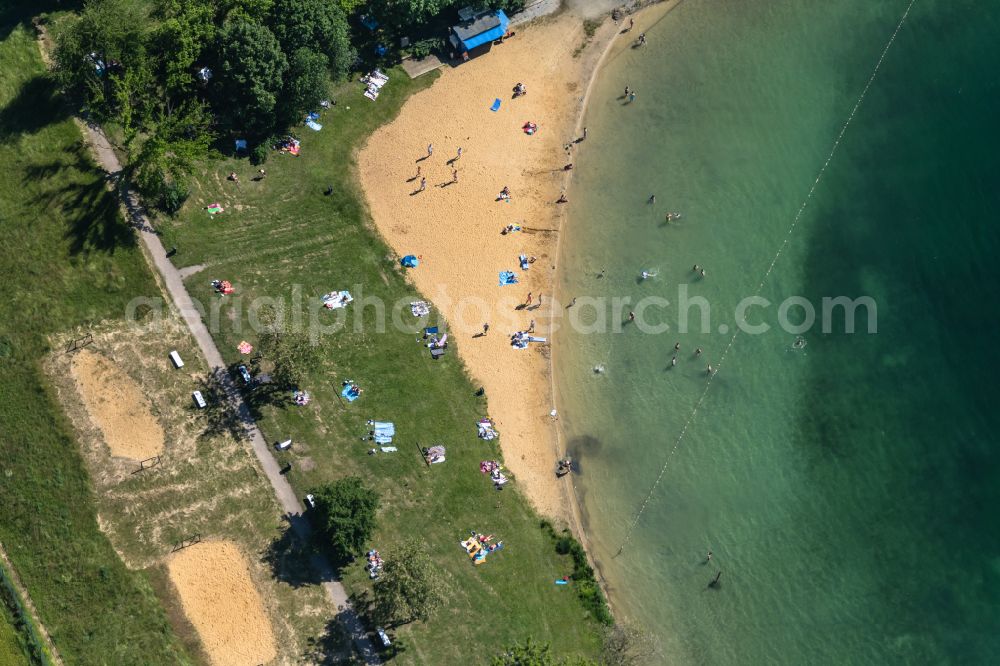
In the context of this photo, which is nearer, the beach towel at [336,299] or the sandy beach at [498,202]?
the beach towel at [336,299]

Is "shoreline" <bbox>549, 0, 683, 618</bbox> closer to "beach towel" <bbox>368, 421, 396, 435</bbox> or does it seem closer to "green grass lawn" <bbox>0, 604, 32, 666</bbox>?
"beach towel" <bbox>368, 421, 396, 435</bbox>

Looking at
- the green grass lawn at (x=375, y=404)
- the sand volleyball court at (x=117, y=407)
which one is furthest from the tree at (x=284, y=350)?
the sand volleyball court at (x=117, y=407)

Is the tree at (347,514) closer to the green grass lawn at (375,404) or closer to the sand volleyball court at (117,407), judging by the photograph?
the green grass lawn at (375,404)

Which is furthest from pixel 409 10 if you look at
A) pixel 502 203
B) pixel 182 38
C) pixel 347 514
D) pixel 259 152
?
pixel 347 514

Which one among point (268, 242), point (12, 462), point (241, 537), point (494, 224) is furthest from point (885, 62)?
point (12, 462)

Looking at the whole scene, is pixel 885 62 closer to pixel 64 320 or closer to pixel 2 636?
pixel 64 320

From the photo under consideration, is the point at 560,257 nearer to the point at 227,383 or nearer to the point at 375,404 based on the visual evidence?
the point at 375,404

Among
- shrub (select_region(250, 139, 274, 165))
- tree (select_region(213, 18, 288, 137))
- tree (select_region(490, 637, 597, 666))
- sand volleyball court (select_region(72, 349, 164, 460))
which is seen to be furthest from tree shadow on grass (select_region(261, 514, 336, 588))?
tree (select_region(213, 18, 288, 137))
